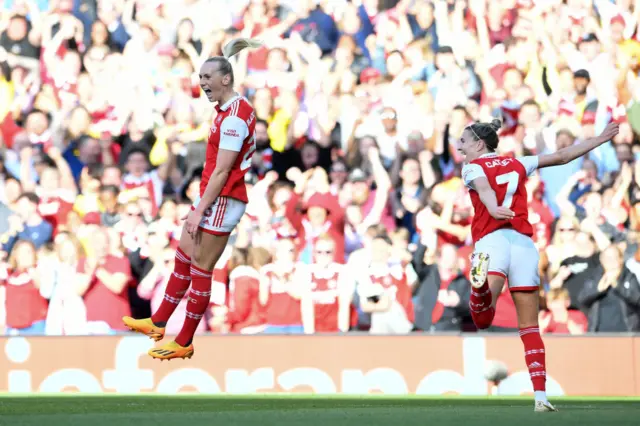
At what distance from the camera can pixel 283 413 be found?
7461mm

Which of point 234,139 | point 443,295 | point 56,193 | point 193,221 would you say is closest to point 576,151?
point 234,139

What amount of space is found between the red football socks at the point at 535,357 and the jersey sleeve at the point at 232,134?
225 cm

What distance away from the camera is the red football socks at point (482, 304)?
773 centimetres

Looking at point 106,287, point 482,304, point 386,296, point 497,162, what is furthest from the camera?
point 106,287

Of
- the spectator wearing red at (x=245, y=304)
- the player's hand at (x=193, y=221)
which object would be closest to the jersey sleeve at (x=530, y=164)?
the player's hand at (x=193, y=221)

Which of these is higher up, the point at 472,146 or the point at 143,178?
the point at 143,178

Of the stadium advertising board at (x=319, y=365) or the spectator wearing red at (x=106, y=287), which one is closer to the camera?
the stadium advertising board at (x=319, y=365)

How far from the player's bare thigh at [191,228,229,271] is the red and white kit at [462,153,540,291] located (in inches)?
66.6

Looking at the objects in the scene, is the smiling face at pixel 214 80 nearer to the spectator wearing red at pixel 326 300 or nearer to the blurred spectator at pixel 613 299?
the spectator wearing red at pixel 326 300

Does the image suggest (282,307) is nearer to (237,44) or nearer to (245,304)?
(245,304)

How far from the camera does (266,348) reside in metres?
11.1

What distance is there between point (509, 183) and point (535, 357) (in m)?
1.16

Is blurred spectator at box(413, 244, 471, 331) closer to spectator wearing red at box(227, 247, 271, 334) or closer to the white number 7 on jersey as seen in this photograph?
spectator wearing red at box(227, 247, 271, 334)

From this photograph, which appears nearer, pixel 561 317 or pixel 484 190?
pixel 484 190
